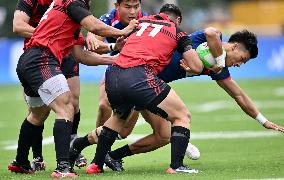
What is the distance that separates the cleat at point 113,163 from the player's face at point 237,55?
6.21ft

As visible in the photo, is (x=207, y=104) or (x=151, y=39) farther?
(x=207, y=104)

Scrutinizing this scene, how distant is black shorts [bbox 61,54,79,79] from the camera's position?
12.9 metres

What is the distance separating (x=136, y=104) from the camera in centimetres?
1094

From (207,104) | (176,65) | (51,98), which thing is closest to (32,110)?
(51,98)

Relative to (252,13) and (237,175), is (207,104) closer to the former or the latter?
(237,175)

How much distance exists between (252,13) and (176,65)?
3941cm

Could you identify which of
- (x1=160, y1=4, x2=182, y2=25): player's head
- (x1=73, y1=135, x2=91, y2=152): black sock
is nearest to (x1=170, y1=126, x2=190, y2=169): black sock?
(x1=73, y1=135, x2=91, y2=152): black sock

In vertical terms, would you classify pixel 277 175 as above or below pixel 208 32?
below

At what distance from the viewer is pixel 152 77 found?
1091cm

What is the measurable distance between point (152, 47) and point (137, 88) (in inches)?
21.0

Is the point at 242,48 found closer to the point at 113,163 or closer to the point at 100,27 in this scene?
the point at 100,27

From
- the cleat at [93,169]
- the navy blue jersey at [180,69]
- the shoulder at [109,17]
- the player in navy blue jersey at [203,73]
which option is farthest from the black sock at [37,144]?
the shoulder at [109,17]

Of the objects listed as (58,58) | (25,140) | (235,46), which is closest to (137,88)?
(58,58)

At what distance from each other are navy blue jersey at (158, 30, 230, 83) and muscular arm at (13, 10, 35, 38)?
5.66 feet
